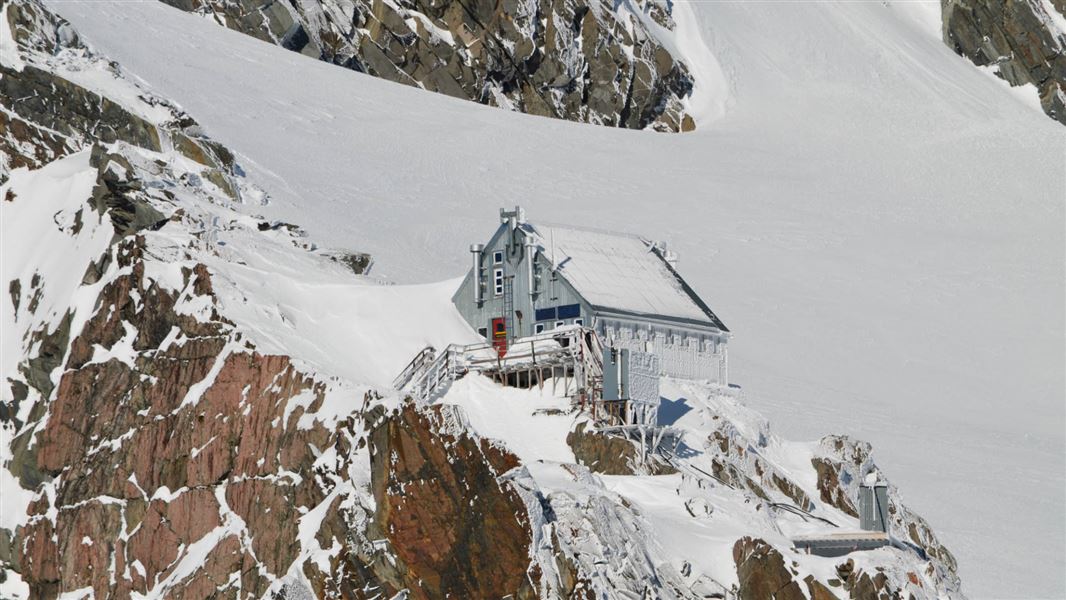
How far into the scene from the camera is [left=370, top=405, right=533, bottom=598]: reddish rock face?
34.0 m

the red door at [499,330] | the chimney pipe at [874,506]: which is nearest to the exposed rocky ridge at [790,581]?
the chimney pipe at [874,506]

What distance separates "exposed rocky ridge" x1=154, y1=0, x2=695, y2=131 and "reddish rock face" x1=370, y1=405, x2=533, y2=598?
223ft

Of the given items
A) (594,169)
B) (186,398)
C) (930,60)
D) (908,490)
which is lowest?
(908,490)

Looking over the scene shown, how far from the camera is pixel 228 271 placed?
43.5 metres

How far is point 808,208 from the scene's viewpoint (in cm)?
8800

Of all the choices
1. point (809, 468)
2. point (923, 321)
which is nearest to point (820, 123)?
point (923, 321)

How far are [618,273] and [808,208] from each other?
42.8 m

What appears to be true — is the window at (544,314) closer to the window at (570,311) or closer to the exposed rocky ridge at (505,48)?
the window at (570,311)

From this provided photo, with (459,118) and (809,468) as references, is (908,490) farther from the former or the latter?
(459,118)

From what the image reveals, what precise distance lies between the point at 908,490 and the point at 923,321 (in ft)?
72.7

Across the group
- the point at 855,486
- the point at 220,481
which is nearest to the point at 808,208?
the point at 855,486

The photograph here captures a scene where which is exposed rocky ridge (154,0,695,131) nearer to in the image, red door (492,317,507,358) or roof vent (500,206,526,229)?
roof vent (500,206,526,229)

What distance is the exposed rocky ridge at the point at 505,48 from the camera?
10312 cm

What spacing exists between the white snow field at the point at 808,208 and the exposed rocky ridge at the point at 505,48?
3483 millimetres
